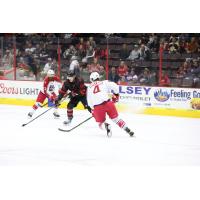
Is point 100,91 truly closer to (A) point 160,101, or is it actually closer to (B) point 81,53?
(A) point 160,101

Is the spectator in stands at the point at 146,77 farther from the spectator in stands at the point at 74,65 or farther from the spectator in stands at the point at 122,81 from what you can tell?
the spectator in stands at the point at 74,65

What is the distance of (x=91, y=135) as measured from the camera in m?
7.77

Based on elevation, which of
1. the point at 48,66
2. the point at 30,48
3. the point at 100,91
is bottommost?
the point at 100,91

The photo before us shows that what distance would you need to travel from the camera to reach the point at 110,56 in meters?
10.9

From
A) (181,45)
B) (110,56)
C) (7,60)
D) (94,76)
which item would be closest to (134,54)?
(110,56)

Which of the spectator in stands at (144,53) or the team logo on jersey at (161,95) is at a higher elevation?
the spectator in stands at (144,53)

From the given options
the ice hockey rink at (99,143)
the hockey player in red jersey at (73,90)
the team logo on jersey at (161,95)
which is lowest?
the ice hockey rink at (99,143)

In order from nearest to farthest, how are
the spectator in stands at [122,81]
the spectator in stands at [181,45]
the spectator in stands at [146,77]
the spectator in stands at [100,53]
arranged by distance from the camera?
the spectator in stands at [181,45], the spectator in stands at [146,77], the spectator in stands at [122,81], the spectator in stands at [100,53]

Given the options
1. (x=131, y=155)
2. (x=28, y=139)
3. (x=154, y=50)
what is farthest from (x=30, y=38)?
(x=131, y=155)

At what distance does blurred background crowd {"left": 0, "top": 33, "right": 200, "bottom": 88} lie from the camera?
1008 cm

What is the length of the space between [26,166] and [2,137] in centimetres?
205

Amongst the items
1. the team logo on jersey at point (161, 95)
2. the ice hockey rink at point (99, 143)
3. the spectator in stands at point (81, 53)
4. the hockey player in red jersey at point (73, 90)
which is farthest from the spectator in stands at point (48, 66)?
the hockey player in red jersey at point (73, 90)

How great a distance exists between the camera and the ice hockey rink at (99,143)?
235 inches

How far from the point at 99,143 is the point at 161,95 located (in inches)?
132
